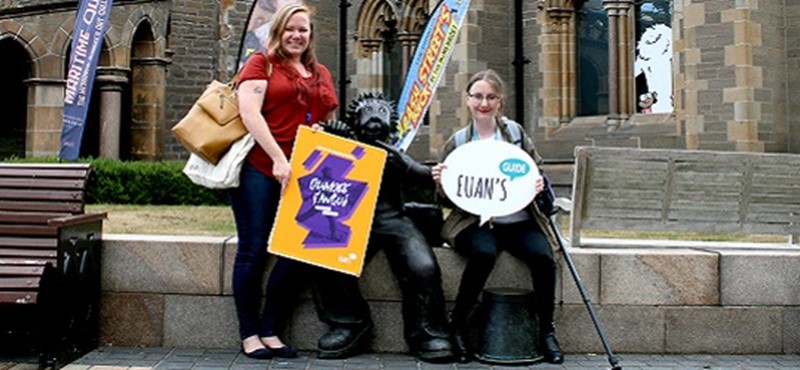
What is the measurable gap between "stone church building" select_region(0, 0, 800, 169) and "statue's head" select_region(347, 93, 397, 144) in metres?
7.96

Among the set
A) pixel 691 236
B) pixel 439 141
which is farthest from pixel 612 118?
pixel 691 236

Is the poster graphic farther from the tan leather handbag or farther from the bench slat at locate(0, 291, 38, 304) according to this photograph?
the bench slat at locate(0, 291, 38, 304)

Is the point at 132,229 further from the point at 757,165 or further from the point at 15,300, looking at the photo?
the point at 757,165

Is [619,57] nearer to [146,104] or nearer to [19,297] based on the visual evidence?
[146,104]

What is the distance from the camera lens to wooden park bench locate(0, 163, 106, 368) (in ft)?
14.8

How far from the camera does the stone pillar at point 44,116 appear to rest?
16.2 meters

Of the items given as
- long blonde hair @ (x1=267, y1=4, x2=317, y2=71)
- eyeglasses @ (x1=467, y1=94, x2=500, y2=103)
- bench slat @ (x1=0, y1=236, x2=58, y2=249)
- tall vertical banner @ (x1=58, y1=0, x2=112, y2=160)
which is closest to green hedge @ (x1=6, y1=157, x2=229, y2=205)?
tall vertical banner @ (x1=58, y1=0, x2=112, y2=160)

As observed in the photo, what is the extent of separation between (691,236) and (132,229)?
17.5ft

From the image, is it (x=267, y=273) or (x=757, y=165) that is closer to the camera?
(x=267, y=273)

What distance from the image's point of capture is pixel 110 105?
17016mm

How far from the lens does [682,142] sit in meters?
13.6

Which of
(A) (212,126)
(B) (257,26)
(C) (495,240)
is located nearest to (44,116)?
(B) (257,26)

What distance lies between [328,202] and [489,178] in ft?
3.38

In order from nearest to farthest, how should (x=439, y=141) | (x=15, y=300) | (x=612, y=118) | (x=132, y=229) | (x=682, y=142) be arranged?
(x=15, y=300) < (x=132, y=229) < (x=682, y=142) < (x=612, y=118) < (x=439, y=141)
